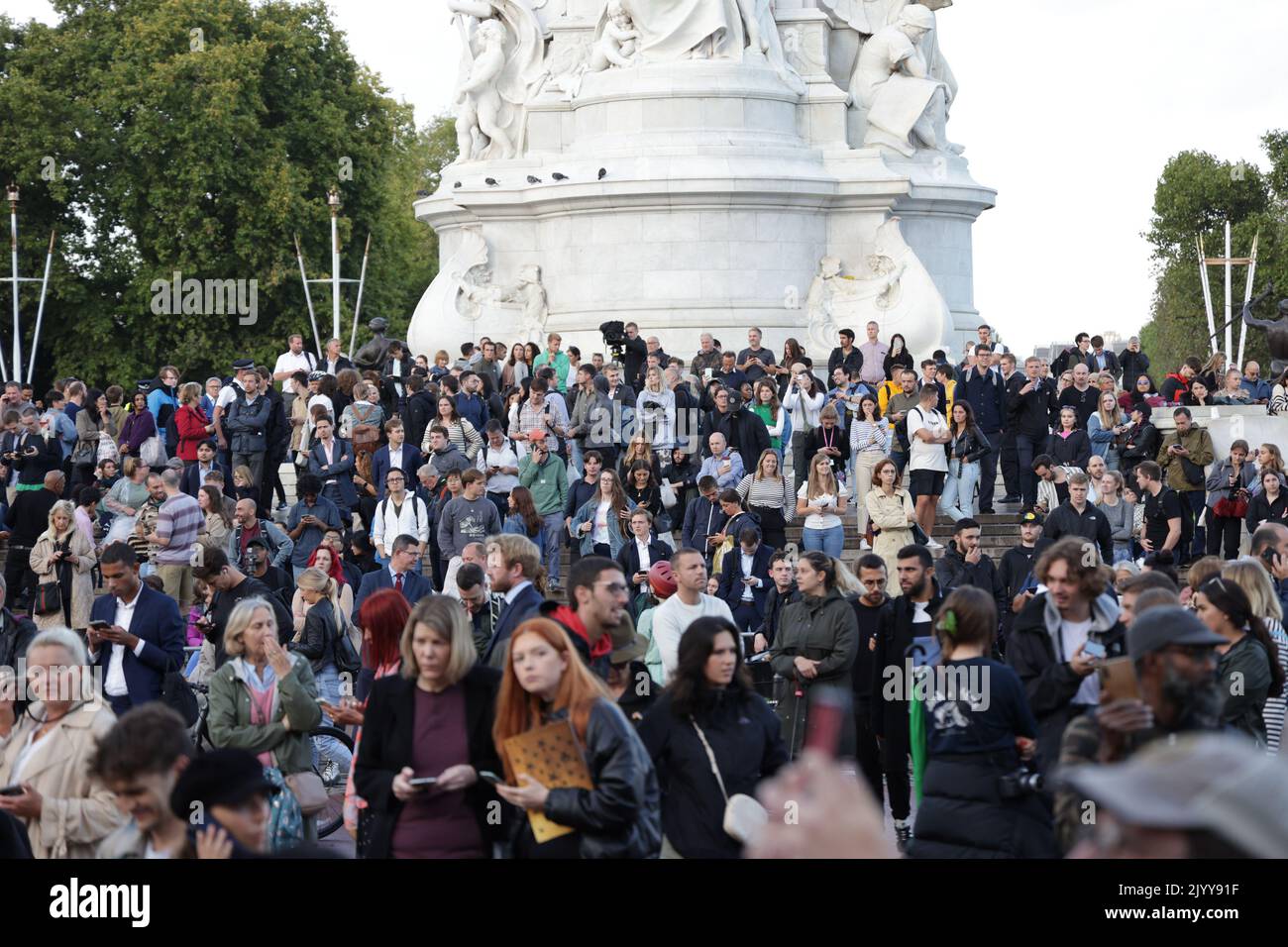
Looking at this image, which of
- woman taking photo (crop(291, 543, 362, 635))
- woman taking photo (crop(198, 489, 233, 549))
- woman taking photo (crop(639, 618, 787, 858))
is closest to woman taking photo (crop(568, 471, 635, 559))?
→ woman taking photo (crop(198, 489, 233, 549))

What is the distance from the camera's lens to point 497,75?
31.1 m

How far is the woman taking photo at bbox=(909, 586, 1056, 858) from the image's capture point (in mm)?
6995

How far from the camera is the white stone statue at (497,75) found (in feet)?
101

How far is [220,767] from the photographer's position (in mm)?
5219

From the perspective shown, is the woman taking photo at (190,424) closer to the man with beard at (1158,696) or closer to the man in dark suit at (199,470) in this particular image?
the man in dark suit at (199,470)

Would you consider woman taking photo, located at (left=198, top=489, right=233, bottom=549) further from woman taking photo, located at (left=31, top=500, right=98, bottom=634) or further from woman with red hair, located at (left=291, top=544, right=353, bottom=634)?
woman with red hair, located at (left=291, top=544, right=353, bottom=634)

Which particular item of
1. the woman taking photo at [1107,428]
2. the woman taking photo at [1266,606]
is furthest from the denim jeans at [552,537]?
the woman taking photo at [1266,606]

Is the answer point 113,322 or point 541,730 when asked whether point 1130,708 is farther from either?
point 113,322

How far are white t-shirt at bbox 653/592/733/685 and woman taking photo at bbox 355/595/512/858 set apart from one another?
297 centimetres

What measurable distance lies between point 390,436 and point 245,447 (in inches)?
85.3

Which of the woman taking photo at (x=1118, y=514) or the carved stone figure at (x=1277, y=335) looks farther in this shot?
the carved stone figure at (x=1277, y=335)

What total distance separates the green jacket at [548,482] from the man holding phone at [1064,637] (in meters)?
10.8

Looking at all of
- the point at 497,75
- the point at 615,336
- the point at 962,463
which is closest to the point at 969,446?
the point at 962,463
